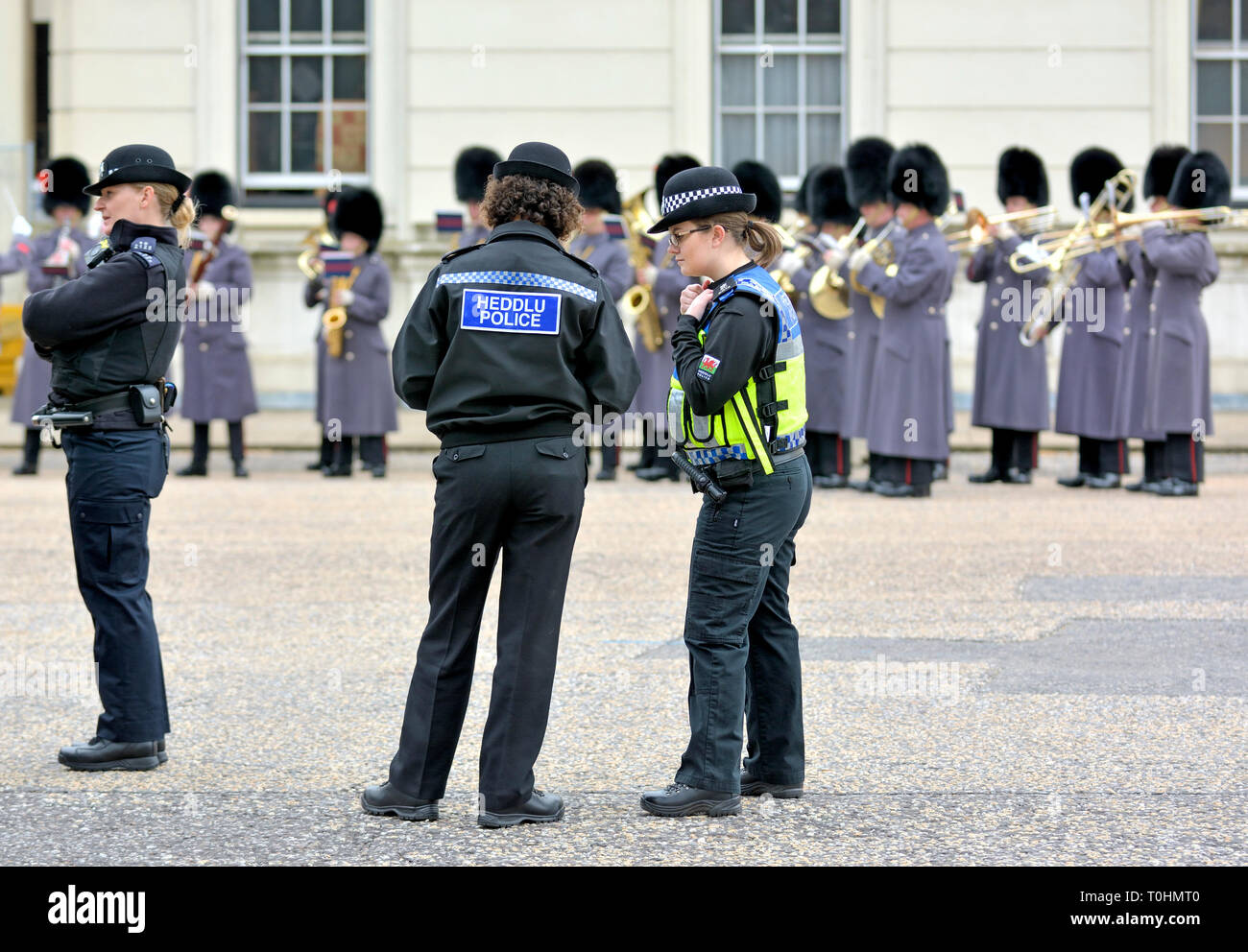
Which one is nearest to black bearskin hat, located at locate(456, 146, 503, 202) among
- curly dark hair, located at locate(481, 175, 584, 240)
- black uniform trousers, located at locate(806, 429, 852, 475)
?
black uniform trousers, located at locate(806, 429, 852, 475)

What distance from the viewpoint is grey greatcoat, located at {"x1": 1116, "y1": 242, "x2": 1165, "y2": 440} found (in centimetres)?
1281

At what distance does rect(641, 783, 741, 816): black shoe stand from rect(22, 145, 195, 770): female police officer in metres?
1.43

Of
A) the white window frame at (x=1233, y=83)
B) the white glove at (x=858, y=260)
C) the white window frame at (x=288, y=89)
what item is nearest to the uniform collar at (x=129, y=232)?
the white glove at (x=858, y=260)

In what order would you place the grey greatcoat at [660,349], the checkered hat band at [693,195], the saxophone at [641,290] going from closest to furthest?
the checkered hat band at [693,195] < the grey greatcoat at [660,349] < the saxophone at [641,290]

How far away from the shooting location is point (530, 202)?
16.7ft

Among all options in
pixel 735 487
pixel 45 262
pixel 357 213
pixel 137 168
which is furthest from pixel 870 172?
pixel 735 487

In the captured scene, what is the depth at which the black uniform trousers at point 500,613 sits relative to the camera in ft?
16.5

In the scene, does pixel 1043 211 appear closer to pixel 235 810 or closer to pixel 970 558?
pixel 970 558

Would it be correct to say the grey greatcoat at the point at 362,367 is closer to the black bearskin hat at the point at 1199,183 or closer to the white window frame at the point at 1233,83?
the black bearskin hat at the point at 1199,183

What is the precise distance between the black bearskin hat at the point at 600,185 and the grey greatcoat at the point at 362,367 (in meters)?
1.48

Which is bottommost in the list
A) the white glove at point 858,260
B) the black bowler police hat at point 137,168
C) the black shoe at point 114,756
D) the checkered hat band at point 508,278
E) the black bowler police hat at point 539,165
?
the black shoe at point 114,756

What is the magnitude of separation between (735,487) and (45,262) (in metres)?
9.43

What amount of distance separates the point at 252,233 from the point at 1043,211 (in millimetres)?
7848

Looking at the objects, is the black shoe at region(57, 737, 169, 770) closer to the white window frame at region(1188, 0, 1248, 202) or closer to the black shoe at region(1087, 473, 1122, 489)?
the black shoe at region(1087, 473, 1122, 489)
